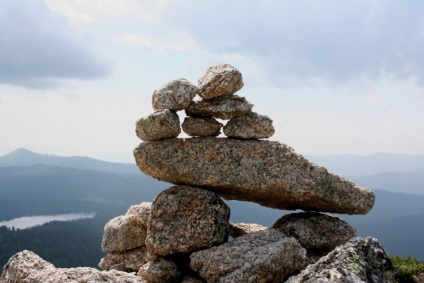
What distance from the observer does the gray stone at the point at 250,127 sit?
2292cm

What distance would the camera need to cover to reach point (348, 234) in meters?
23.3

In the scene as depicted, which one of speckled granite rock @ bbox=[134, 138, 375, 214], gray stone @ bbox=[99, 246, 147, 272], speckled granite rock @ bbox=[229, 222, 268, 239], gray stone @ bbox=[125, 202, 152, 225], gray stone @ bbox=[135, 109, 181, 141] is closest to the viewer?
speckled granite rock @ bbox=[134, 138, 375, 214]

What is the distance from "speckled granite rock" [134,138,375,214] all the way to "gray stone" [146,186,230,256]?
834 mm

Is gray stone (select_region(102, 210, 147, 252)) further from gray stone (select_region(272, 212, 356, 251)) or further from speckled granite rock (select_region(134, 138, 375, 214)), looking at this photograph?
gray stone (select_region(272, 212, 356, 251))

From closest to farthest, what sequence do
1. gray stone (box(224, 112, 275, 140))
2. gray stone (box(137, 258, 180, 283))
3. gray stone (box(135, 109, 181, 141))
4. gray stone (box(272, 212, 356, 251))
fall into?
gray stone (box(137, 258, 180, 283)), gray stone (box(135, 109, 181, 141)), gray stone (box(272, 212, 356, 251)), gray stone (box(224, 112, 275, 140))

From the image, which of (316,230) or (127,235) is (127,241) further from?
(316,230)

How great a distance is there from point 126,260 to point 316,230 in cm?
1166

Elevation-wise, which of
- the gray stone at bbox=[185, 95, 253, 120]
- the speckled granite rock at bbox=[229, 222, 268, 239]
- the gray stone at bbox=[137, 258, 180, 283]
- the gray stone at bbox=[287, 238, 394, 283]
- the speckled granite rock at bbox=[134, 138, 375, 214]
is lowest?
the gray stone at bbox=[137, 258, 180, 283]

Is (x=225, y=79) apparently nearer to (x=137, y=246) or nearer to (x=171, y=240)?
(x=171, y=240)

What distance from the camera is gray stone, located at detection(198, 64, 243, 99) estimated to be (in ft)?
73.4

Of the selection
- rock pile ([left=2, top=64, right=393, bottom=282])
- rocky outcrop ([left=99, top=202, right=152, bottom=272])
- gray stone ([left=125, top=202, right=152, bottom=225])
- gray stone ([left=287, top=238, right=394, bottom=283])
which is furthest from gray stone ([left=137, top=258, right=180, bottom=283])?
gray stone ([left=287, top=238, right=394, bottom=283])

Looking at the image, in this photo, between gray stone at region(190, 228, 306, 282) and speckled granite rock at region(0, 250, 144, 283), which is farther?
gray stone at region(190, 228, 306, 282)

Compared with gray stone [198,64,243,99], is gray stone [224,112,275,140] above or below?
below

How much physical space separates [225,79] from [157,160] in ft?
19.2
